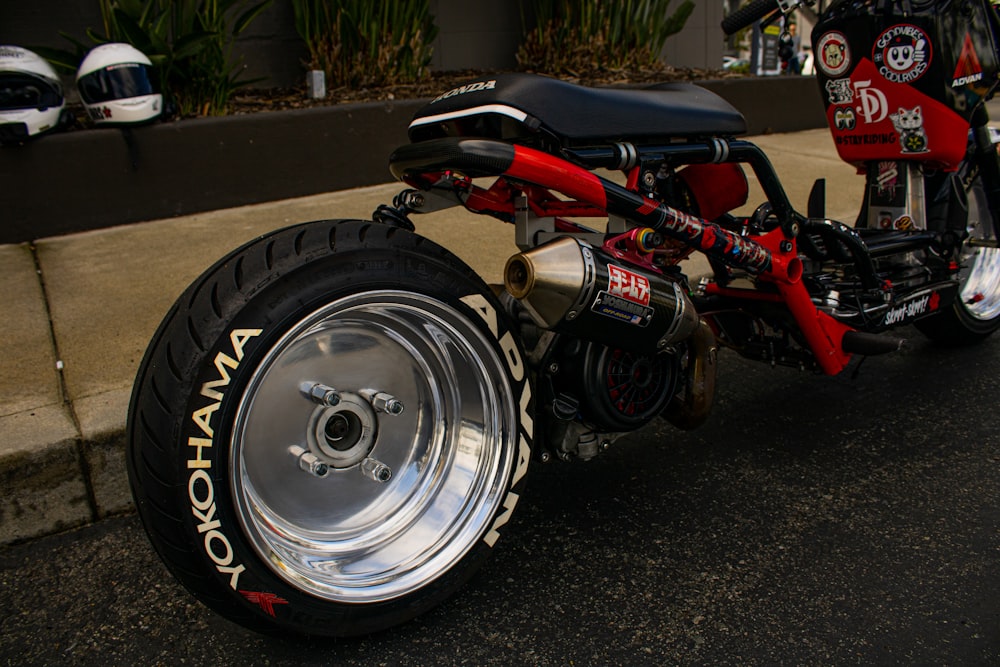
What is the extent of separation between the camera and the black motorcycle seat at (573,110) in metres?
2.10

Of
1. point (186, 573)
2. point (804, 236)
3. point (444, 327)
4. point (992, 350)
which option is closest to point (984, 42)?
point (804, 236)

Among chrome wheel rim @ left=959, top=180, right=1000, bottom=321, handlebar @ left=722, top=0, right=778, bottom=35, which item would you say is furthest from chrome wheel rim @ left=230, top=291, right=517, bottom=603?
chrome wheel rim @ left=959, top=180, right=1000, bottom=321

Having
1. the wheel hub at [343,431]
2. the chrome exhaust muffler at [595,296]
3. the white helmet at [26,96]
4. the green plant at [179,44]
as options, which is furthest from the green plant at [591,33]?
the wheel hub at [343,431]

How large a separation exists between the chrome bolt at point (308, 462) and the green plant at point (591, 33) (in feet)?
19.3

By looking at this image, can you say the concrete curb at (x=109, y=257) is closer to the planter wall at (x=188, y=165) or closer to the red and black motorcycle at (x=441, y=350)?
the planter wall at (x=188, y=165)

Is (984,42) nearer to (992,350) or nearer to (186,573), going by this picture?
(992,350)

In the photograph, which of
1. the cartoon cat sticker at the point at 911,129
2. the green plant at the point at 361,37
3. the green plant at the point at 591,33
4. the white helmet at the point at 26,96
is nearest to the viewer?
the cartoon cat sticker at the point at 911,129

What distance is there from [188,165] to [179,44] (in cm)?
74

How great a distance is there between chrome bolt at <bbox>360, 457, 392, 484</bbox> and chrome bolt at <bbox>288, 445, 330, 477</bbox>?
119mm

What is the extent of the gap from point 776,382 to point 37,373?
2809mm

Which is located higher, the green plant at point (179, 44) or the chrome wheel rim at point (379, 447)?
the green plant at point (179, 44)

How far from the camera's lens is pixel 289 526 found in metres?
2.12

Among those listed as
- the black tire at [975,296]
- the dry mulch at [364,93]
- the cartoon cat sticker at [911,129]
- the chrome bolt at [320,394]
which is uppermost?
the cartoon cat sticker at [911,129]

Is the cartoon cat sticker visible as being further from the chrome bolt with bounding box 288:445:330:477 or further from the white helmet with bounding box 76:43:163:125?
the white helmet with bounding box 76:43:163:125
